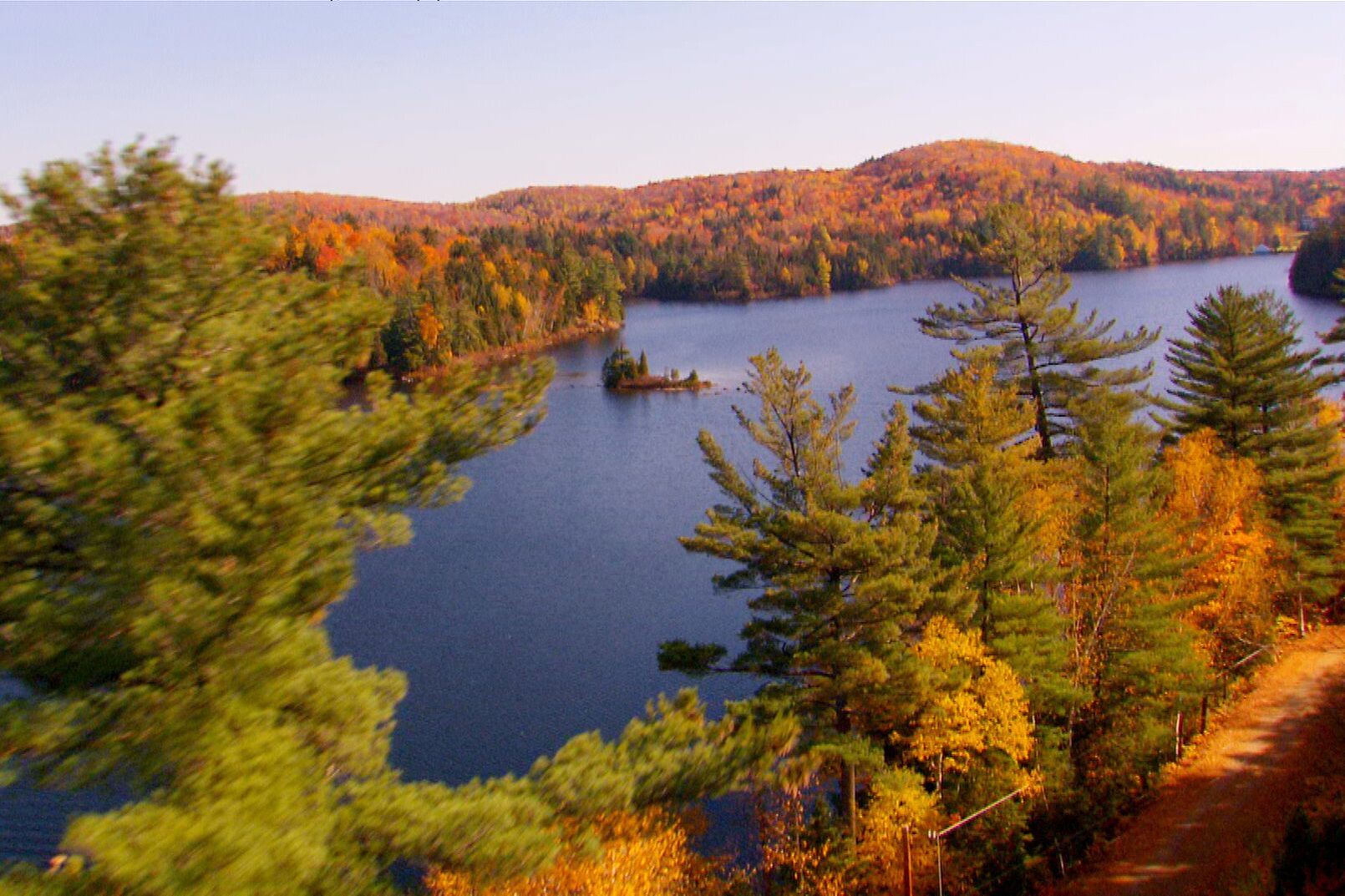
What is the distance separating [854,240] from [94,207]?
89.4 meters

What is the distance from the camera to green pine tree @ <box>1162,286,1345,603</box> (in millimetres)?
14156

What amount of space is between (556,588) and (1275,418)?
12.0 metres

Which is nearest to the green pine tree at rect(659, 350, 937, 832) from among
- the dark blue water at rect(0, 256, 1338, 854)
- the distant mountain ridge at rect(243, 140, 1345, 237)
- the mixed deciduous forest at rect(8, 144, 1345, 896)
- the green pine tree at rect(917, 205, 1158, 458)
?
the mixed deciduous forest at rect(8, 144, 1345, 896)

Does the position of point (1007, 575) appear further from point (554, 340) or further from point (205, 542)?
point (554, 340)

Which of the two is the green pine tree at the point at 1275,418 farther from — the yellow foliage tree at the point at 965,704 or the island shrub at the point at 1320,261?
the island shrub at the point at 1320,261

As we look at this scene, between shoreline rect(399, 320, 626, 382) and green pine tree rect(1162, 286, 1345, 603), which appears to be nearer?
green pine tree rect(1162, 286, 1345, 603)

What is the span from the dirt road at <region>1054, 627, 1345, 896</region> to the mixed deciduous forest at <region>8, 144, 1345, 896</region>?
1.53 ft

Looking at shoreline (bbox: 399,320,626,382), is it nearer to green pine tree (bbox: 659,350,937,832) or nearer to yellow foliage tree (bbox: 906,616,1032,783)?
green pine tree (bbox: 659,350,937,832)

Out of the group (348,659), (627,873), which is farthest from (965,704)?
(348,659)

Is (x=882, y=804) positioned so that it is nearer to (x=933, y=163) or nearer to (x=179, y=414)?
(x=179, y=414)

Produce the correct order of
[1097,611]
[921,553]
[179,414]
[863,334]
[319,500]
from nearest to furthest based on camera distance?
1. [179,414]
2. [319,500]
3. [921,553]
4. [1097,611]
5. [863,334]

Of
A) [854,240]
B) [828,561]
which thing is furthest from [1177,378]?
[854,240]

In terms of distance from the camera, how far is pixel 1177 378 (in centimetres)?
1600

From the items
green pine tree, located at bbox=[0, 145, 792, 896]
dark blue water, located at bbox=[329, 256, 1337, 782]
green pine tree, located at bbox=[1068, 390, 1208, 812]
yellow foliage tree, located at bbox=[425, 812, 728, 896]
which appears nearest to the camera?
green pine tree, located at bbox=[0, 145, 792, 896]
